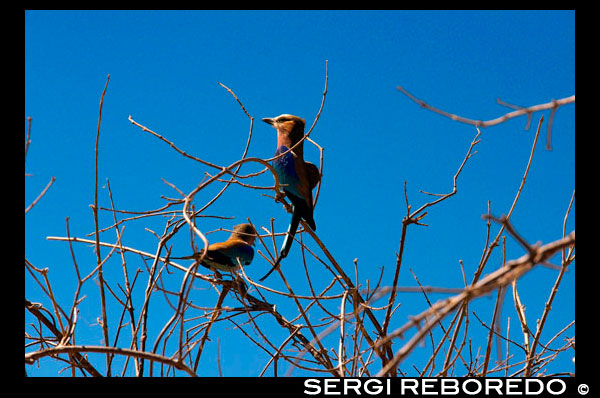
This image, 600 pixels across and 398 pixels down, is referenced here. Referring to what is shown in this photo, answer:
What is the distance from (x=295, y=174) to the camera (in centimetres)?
288

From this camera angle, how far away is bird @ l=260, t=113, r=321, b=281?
2.85m

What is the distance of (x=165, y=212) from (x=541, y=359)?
5.34 feet

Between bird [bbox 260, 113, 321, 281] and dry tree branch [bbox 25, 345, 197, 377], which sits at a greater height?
bird [bbox 260, 113, 321, 281]

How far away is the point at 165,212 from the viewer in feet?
6.98

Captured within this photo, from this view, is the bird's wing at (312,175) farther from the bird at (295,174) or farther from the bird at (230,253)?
the bird at (230,253)

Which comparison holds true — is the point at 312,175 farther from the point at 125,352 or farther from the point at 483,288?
the point at 483,288

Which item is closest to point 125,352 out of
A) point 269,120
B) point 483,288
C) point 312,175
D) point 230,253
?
point 483,288

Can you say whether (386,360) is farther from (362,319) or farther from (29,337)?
(29,337)

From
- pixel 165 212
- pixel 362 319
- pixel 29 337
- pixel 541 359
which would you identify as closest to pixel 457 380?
pixel 362 319

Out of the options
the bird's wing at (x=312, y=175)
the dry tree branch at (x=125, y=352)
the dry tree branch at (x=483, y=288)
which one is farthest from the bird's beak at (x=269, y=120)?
the dry tree branch at (x=483, y=288)

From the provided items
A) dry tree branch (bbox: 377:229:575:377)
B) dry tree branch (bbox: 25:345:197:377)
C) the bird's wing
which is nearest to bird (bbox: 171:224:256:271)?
the bird's wing

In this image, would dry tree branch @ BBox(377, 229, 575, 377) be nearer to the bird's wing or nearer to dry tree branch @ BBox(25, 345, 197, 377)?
dry tree branch @ BBox(25, 345, 197, 377)

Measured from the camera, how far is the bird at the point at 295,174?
2848mm

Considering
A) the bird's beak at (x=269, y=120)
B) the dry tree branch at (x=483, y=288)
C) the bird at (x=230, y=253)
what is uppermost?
the bird's beak at (x=269, y=120)
